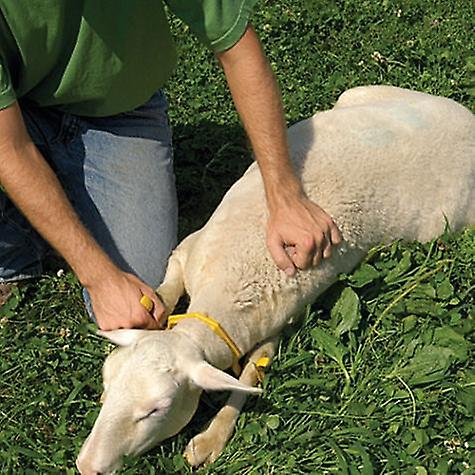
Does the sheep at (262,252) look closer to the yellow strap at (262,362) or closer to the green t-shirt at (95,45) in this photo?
the yellow strap at (262,362)

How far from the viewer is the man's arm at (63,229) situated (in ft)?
12.7

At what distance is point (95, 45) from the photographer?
4340mm

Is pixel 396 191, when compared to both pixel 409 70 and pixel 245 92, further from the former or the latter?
pixel 409 70

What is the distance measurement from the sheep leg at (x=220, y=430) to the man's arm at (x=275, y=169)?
465 mm

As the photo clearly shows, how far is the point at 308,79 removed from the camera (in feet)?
21.2

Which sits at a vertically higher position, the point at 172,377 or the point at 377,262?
the point at 172,377

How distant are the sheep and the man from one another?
147mm

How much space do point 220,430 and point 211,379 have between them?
0.53m

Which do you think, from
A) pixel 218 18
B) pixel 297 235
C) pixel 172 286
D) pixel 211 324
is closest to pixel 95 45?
pixel 218 18

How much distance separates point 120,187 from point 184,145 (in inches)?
44.0

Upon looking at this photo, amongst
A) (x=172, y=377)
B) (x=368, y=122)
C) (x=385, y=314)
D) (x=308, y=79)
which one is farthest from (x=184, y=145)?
(x=172, y=377)

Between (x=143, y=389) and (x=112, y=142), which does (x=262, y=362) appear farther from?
(x=112, y=142)

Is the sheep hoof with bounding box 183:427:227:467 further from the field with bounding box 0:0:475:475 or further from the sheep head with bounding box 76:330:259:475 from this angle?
the sheep head with bounding box 76:330:259:475

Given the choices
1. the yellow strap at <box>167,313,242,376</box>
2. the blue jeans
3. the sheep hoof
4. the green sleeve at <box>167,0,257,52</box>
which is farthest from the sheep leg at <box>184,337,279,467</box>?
the green sleeve at <box>167,0,257,52</box>
